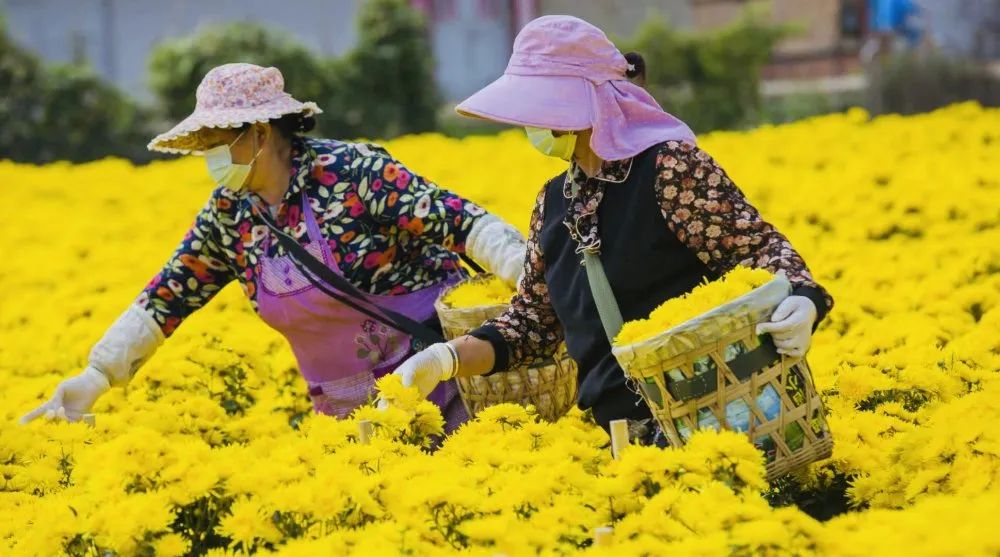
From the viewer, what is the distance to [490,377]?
153 inches

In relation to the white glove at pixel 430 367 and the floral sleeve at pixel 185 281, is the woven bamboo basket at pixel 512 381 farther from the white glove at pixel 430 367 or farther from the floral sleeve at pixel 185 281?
the floral sleeve at pixel 185 281

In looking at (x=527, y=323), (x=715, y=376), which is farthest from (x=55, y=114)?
(x=715, y=376)

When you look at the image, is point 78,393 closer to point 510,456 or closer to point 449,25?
point 510,456

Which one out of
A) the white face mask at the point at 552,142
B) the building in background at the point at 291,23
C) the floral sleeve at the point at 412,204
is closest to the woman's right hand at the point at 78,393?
the floral sleeve at the point at 412,204

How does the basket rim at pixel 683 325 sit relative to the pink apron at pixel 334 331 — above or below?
above

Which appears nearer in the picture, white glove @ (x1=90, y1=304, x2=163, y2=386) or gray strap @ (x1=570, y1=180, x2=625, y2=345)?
gray strap @ (x1=570, y1=180, x2=625, y2=345)

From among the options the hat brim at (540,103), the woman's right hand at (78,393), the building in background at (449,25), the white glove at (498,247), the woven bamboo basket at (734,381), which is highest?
the hat brim at (540,103)

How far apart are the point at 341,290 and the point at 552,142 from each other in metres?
1.07

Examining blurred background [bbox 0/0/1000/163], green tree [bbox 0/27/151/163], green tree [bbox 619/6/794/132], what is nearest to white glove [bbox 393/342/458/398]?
blurred background [bbox 0/0/1000/163]

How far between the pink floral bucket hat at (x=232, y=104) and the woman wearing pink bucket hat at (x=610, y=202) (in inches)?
37.0

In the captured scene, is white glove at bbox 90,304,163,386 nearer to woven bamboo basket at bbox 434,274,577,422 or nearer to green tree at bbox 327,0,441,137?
woven bamboo basket at bbox 434,274,577,422

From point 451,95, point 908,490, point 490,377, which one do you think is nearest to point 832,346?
point 490,377

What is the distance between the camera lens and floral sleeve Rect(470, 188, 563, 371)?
3.64 metres

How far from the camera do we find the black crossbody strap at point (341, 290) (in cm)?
416
